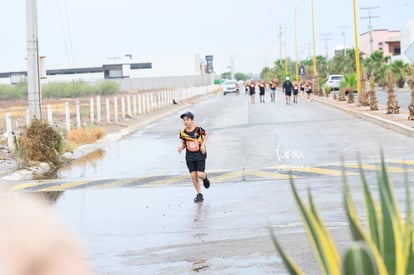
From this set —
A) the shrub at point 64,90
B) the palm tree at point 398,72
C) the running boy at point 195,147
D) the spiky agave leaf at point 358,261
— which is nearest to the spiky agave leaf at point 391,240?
the spiky agave leaf at point 358,261

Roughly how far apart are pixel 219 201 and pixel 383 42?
142 metres

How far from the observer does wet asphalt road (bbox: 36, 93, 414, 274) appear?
900 centimetres

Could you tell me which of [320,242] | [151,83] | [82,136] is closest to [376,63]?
[151,83]

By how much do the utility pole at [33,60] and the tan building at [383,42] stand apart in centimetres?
11298

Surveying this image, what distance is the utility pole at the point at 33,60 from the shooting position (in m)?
21.3

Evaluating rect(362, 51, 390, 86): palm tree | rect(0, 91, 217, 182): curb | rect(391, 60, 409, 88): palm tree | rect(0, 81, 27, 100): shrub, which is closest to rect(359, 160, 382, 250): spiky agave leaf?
rect(0, 91, 217, 182): curb

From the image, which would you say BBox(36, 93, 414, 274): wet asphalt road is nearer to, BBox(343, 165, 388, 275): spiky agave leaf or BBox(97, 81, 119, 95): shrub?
BBox(343, 165, 388, 275): spiky agave leaf

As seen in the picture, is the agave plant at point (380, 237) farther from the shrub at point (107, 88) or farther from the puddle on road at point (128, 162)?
the shrub at point (107, 88)

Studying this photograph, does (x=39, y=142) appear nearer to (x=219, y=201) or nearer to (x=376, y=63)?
(x=219, y=201)

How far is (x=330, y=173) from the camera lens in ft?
52.3

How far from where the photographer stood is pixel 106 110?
4156 cm

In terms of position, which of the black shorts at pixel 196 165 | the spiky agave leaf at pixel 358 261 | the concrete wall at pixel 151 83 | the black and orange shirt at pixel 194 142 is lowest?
the black shorts at pixel 196 165

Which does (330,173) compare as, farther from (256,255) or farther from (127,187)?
(256,255)

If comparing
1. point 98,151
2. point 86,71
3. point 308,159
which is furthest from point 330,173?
point 86,71
